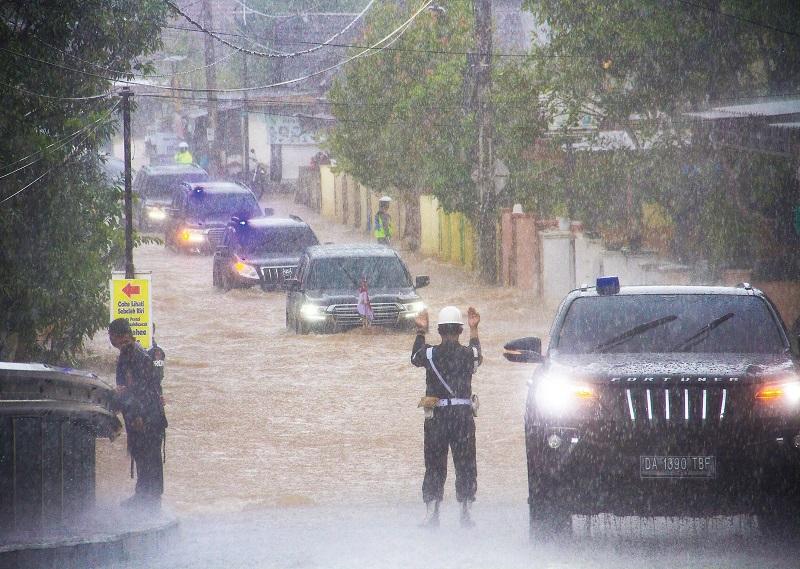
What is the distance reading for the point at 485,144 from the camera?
99.3 feet

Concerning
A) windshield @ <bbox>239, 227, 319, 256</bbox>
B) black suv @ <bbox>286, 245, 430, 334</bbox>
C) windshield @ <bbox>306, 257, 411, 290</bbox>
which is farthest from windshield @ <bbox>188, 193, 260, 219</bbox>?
windshield @ <bbox>306, 257, 411, 290</bbox>

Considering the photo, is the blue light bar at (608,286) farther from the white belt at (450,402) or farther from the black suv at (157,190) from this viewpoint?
the black suv at (157,190)

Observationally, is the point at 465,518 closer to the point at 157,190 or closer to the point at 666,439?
the point at 666,439

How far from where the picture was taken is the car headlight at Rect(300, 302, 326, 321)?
2284 centimetres

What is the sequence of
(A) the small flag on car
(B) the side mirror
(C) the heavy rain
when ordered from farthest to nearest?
1. (A) the small flag on car
2. (B) the side mirror
3. (C) the heavy rain

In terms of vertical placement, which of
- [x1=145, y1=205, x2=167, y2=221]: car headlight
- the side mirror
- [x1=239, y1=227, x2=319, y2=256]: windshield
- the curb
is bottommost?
the curb

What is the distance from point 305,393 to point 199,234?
65.0ft

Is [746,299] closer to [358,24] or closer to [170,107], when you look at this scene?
[358,24]

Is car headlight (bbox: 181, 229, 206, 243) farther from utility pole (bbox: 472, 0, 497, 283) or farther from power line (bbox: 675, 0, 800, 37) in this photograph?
power line (bbox: 675, 0, 800, 37)

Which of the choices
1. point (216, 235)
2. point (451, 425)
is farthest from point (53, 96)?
point (216, 235)

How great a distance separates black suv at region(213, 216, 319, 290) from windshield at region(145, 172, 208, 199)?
13567 millimetres

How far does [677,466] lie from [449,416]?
204cm

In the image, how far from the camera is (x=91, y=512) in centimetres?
1005

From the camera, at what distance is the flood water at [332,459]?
938 cm
